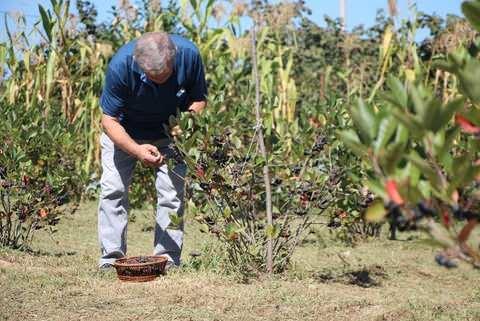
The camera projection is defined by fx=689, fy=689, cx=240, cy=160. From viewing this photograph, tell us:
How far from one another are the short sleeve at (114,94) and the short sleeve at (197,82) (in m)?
0.40

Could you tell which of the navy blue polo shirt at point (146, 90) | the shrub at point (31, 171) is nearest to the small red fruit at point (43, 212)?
the shrub at point (31, 171)

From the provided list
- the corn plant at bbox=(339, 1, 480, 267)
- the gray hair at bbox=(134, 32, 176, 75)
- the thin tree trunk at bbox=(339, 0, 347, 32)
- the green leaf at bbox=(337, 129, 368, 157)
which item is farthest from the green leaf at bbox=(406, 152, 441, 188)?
the thin tree trunk at bbox=(339, 0, 347, 32)

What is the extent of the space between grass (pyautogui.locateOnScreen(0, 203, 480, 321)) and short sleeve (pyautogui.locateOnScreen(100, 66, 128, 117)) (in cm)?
97

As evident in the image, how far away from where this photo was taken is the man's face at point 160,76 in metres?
3.73

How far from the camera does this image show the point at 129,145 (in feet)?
12.8

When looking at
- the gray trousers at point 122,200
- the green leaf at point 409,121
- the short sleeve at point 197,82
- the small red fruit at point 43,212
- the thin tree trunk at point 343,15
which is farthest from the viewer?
the thin tree trunk at point 343,15

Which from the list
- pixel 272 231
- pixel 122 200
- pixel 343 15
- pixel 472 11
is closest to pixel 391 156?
pixel 472 11

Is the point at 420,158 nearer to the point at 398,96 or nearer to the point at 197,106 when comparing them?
the point at 398,96

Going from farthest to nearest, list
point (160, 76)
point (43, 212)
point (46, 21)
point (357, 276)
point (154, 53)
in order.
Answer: point (46, 21), point (43, 212), point (357, 276), point (160, 76), point (154, 53)

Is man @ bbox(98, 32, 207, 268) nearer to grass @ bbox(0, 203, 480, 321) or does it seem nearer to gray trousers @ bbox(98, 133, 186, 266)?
gray trousers @ bbox(98, 133, 186, 266)

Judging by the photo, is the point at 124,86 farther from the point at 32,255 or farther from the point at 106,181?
the point at 32,255

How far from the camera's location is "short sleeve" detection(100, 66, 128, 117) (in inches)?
153

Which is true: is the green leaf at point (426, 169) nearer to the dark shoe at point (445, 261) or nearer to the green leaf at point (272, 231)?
the dark shoe at point (445, 261)

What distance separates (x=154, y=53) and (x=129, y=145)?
57 cm
